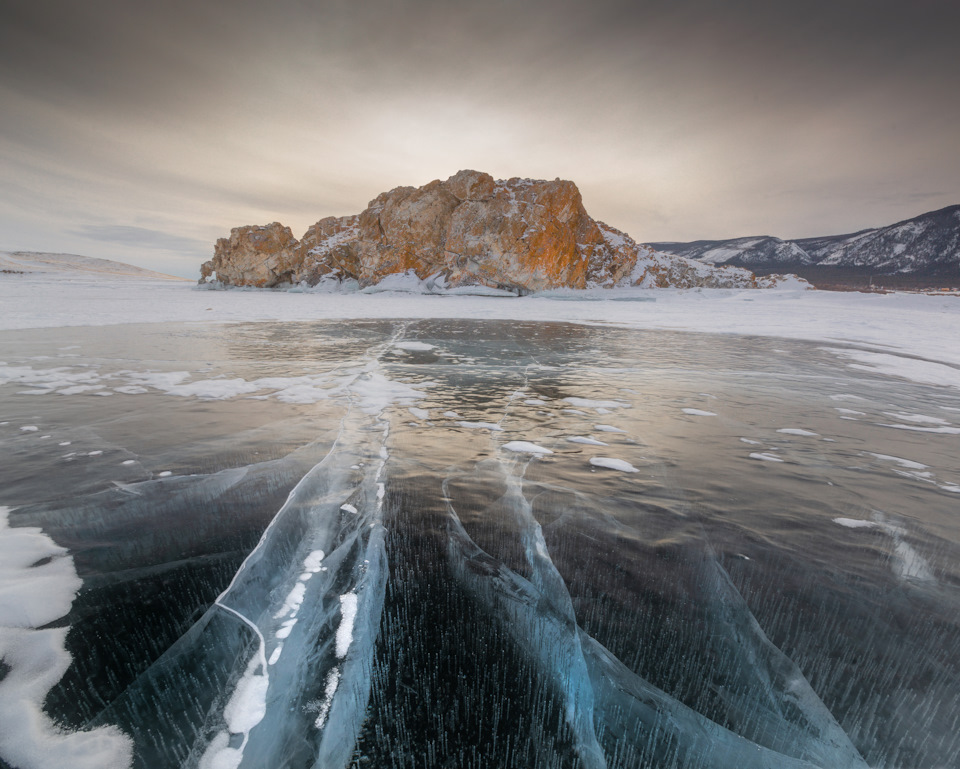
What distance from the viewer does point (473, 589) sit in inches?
83.7

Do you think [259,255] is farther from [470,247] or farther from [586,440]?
Answer: [586,440]

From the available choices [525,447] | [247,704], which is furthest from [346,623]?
[525,447]

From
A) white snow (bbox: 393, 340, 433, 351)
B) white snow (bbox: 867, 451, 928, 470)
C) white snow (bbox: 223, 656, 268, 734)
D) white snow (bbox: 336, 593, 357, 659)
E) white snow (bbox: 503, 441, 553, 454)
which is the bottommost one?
white snow (bbox: 867, 451, 928, 470)

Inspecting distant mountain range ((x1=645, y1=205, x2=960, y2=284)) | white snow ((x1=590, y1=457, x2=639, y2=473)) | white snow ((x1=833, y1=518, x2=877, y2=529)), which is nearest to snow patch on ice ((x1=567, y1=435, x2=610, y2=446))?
white snow ((x1=590, y1=457, x2=639, y2=473))

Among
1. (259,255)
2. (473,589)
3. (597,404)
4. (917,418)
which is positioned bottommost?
(917,418)

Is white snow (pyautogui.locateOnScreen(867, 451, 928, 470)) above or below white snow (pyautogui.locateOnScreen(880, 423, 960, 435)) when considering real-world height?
above

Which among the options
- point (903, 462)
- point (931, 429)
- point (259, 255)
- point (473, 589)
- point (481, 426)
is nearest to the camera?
point (473, 589)

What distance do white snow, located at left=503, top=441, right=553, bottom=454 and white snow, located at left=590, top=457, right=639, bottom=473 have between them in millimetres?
404

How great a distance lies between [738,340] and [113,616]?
14597mm

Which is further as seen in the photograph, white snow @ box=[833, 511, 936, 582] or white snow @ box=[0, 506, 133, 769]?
white snow @ box=[833, 511, 936, 582]

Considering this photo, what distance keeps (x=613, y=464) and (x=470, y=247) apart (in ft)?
156

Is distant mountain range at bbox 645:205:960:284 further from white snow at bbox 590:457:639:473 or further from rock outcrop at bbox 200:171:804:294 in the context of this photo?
white snow at bbox 590:457:639:473

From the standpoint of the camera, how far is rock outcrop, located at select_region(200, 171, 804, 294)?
47.7 m

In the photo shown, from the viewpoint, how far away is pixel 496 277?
47.7 meters
